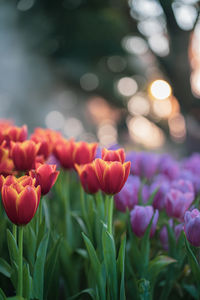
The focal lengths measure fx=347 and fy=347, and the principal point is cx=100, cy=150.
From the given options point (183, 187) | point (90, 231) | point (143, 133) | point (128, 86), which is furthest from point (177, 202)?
point (143, 133)

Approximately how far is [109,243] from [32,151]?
9.1 inches

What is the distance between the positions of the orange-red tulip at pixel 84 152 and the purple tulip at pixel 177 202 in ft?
0.59

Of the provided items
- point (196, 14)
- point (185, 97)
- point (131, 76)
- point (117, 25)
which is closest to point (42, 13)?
point (117, 25)

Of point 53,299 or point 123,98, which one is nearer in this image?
point 53,299

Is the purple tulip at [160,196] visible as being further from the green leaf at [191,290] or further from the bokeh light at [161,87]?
the bokeh light at [161,87]

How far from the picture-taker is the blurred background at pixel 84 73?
531 centimetres

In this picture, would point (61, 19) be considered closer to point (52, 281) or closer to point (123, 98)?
point (123, 98)

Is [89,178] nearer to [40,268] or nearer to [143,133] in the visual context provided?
[40,268]

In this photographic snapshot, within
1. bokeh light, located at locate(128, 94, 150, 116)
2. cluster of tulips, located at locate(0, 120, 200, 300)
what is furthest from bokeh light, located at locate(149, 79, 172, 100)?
cluster of tulips, located at locate(0, 120, 200, 300)

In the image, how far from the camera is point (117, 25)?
518 centimetres

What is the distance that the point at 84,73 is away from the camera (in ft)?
20.4

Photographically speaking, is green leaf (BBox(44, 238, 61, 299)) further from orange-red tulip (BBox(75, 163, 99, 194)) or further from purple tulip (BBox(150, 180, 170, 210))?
purple tulip (BBox(150, 180, 170, 210))

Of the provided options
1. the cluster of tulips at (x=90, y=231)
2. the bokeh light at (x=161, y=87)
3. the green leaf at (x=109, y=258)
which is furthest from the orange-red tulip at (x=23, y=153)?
the bokeh light at (x=161, y=87)

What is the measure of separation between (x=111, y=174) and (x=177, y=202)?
0.20 m
